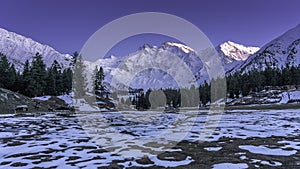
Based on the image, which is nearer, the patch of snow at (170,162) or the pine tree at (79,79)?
the patch of snow at (170,162)

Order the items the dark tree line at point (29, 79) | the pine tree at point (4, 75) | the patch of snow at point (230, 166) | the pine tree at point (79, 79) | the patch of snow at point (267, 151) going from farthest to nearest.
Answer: the pine tree at point (79, 79) < the dark tree line at point (29, 79) < the pine tree at point (4, 75) < the patch of snow at point (267, 151) < the patch of snow at point (230, 166)

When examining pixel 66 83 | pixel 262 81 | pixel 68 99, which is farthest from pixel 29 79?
pixel 262 81

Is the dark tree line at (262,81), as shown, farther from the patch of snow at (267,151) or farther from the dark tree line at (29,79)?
the patch of snow at (267,151)

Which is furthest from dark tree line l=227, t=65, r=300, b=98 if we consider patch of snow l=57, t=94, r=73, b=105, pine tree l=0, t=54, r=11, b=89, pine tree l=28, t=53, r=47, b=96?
pine tree l=0, t=54, r=11, b=89

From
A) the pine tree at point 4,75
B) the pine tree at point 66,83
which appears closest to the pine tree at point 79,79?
the pine tree at point 66,83

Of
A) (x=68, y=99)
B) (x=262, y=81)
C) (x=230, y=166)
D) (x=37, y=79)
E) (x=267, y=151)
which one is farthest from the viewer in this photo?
(x=262, y=81)

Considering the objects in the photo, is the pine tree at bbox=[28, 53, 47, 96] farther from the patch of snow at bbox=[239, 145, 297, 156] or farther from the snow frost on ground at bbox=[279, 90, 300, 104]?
the snow frost on ground at bbox=[279, 90, 300, 104]

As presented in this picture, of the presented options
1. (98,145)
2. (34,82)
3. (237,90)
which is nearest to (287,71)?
(237,90)

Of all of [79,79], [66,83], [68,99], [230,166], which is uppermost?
[79,79]

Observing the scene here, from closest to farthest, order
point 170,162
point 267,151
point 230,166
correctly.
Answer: point 230,166, point 170,162, point 267,151

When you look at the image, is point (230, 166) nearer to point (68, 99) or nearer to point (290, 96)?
point (68, 99)

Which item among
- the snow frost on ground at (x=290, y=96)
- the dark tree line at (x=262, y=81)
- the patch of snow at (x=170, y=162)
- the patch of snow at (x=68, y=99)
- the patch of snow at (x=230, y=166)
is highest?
the dark tree line at (x=262, y=81)

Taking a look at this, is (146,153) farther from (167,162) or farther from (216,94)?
(216,94)

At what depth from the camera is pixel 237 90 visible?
106938 mm
